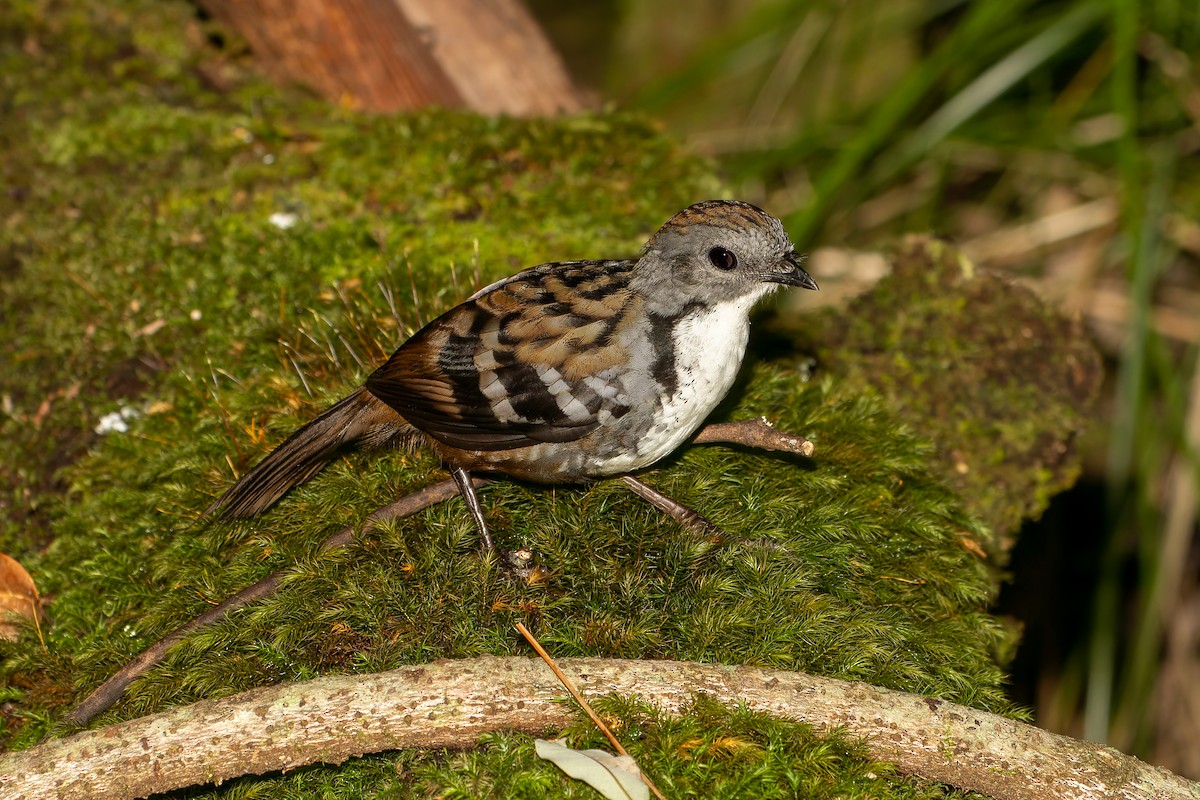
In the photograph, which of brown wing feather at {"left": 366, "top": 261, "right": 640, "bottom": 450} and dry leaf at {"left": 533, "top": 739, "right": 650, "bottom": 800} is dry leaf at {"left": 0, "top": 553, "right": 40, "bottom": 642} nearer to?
brown wing feather at {"left": 366, "top": 261, "right": 640, "bottom": 450}

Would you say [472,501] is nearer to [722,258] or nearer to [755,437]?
[755,437]

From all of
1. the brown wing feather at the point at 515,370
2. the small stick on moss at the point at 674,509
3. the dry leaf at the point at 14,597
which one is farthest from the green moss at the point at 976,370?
the dry leaf at the point at 14,597

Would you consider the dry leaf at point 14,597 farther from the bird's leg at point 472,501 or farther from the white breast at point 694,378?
the white breast at point 694,378

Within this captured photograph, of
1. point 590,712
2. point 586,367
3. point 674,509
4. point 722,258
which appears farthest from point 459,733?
point 722,258

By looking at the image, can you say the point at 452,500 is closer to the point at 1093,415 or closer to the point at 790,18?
the point at 1093,415

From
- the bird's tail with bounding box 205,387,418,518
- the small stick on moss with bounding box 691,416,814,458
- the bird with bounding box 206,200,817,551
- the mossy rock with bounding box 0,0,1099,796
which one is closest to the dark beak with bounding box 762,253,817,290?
the bird with bounding box 206,200,817,551

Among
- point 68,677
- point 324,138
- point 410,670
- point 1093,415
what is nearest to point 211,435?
point 68,677

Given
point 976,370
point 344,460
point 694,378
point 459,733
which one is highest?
point 976,370
